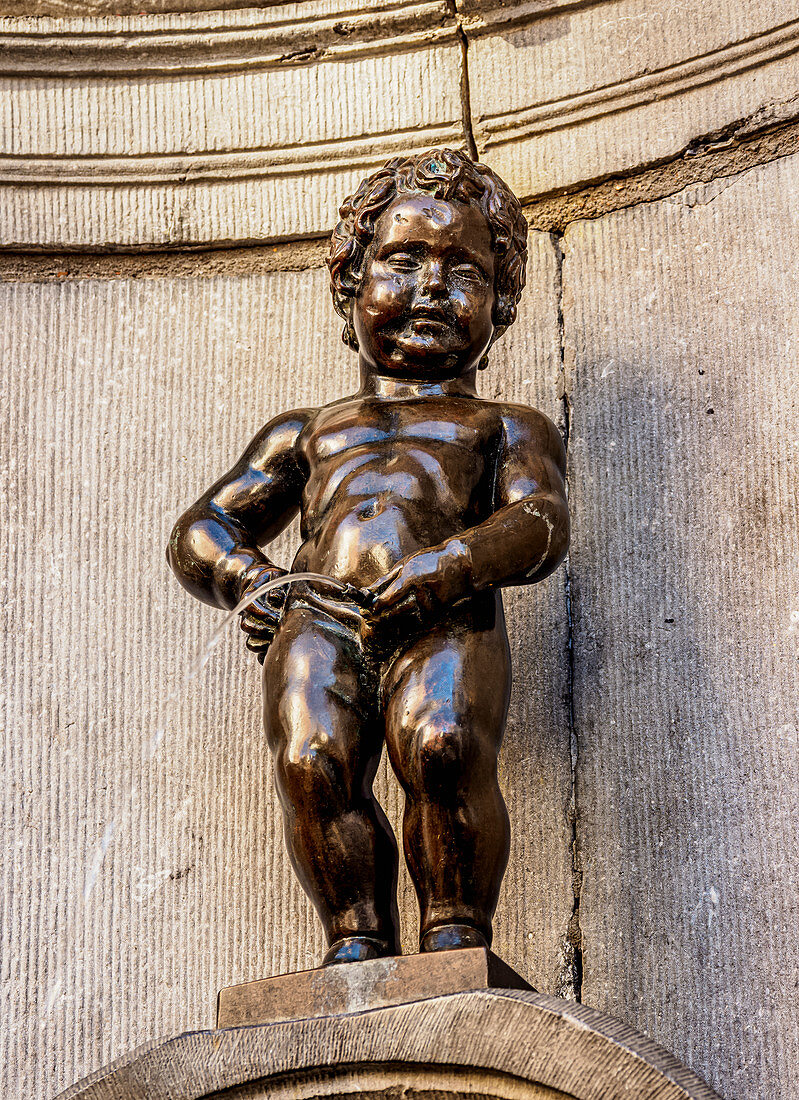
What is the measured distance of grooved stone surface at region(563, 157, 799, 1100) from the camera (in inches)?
75.7

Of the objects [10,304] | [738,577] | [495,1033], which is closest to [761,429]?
[738,577]

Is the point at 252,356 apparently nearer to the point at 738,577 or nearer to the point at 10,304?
the point at 10,304

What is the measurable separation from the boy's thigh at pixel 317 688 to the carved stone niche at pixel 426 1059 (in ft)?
1.05

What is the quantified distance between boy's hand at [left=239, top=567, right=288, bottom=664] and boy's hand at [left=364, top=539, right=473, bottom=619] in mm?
153

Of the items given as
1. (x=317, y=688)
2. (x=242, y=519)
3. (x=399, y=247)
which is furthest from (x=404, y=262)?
(x=317, y=688)

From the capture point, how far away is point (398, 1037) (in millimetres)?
1482

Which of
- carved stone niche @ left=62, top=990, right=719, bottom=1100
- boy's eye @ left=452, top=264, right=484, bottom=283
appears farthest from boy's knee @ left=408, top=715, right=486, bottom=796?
boy's eye @ left=452, top=264, right=484, bottom=283

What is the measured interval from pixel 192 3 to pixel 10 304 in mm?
588

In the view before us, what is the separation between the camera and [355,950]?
1658 mm

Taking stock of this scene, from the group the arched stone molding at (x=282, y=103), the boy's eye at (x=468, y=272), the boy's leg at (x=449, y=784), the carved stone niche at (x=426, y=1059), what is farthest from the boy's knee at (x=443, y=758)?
the arched stone molding at (x=282, y=103)

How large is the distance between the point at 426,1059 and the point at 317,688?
0.44 meters

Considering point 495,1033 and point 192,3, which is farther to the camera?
point 192,3

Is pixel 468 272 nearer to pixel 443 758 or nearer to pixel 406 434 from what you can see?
pixel 406 434

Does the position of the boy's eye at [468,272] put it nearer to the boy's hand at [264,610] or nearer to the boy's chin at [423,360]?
the boy's chin at [423,360]
